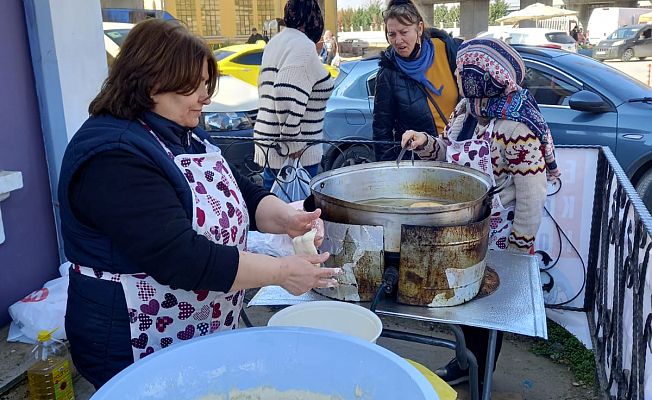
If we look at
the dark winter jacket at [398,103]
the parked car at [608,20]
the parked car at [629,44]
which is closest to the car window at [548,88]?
the dark winter jacket at [398,103]

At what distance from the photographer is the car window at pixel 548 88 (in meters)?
5.46

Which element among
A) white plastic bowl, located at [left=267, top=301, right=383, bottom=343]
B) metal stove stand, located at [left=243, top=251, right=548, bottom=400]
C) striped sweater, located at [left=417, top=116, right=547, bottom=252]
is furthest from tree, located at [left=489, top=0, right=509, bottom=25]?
white plastic bowl, located at [left=267, top=301, right=383, bottom=343]

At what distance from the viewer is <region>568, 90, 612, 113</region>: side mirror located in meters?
5.16

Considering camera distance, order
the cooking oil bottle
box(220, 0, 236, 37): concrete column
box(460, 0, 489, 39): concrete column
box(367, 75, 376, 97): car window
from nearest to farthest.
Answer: the cooking oil bottle → box(367, 75, 376, 97): car window → box(220, 0, 236, 37): concrete column → box(460, 0, 489, 39): concrete column

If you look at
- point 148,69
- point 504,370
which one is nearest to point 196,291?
point 148,69

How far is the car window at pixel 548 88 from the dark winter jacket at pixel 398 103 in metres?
1.96

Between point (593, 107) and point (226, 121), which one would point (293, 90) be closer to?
point (593, 107)

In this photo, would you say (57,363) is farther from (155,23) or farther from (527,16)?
(527,16)

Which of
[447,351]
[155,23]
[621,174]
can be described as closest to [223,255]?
[155,23]

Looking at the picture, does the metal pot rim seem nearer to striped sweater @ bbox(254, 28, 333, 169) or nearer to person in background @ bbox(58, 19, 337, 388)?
person in background @ bbox(58, 19, 337, 388)

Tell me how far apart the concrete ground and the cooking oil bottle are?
0.12 m

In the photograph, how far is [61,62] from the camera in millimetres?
3123

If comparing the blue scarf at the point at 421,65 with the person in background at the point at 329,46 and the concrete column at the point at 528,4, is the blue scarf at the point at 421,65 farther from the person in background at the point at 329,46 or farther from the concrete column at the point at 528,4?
the concrete column at the point at 528,4

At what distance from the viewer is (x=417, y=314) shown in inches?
74.7
